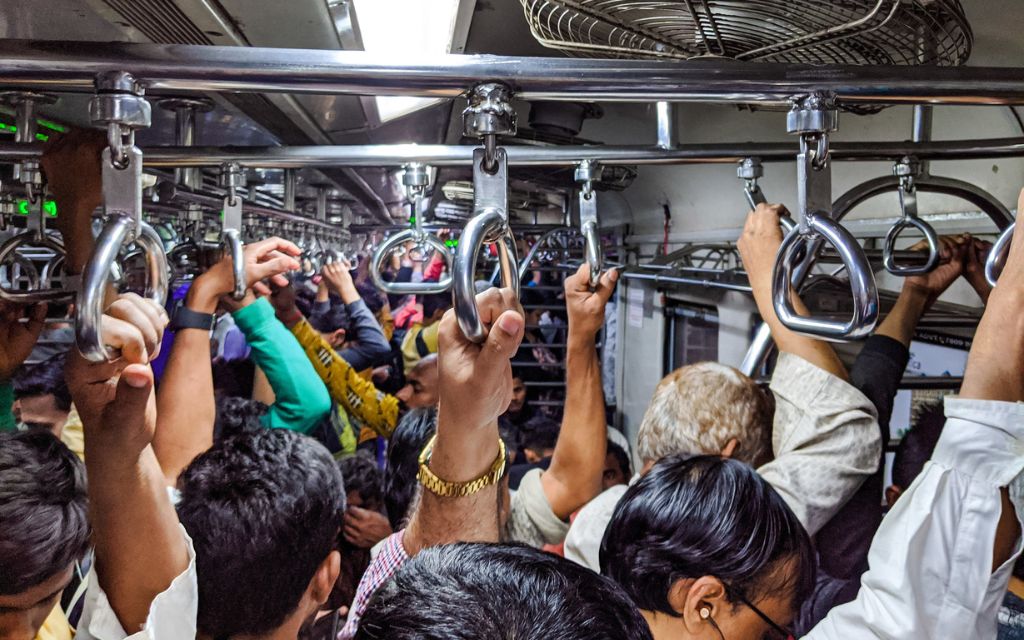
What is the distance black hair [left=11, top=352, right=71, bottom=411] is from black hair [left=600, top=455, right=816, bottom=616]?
2562mm

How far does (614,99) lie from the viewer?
3.42 ft

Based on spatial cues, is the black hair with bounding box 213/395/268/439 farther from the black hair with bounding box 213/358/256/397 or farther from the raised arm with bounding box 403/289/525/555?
the raised arm with bounding box 403/289/525/555

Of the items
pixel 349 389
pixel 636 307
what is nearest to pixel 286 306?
pixel 349 389

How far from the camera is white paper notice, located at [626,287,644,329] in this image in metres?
6.17

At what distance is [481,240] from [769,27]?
0.99m

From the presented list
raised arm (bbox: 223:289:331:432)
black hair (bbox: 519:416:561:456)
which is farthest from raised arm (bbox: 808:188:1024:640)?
black hair (bbox: 519:416:561:456)

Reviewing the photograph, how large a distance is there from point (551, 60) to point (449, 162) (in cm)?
42

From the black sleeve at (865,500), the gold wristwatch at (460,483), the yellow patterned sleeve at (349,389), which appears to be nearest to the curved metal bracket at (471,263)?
the gold wristwatch at (460,483)

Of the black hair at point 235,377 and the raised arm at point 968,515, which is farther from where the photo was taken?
the black hair at point 235,377

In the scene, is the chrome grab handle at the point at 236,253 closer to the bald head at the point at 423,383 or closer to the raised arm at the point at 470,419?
the raised arm at the point at 470,419

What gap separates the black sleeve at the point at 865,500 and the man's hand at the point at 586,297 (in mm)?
804

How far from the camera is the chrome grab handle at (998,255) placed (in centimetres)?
119

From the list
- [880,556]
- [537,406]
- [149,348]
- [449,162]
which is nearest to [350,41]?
[449,162]

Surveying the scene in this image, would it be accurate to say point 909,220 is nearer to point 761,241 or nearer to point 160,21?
point 761,241
